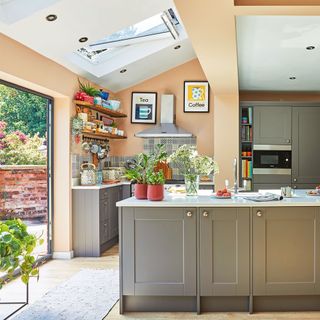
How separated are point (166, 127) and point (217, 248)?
3.61 metres

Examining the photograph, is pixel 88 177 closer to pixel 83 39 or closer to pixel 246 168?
pixel 83 39

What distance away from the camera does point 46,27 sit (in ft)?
12.3

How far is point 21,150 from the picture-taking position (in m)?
4.28

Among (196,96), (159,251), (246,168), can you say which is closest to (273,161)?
(246,168)

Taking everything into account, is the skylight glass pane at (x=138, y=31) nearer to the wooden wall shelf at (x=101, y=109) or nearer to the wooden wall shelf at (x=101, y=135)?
the wooden wall shelf at (x=101, y=109)

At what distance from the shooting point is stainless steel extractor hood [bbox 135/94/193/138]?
6.33 meters

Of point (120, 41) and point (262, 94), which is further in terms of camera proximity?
point (262, 94)

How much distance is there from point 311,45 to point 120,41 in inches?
101

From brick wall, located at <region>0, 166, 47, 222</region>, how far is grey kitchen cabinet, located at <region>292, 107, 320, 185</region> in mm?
4131

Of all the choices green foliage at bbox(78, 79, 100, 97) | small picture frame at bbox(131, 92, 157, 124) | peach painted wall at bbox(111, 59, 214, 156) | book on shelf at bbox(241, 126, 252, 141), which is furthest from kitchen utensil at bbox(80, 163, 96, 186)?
book on shelf at bbox(241, 126, 252, 141)

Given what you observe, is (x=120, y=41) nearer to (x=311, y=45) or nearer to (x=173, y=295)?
(x=311, y=45)

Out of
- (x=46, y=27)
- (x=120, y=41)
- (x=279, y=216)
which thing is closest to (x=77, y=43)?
(x=46, y=27)

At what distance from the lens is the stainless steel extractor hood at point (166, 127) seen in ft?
20.8

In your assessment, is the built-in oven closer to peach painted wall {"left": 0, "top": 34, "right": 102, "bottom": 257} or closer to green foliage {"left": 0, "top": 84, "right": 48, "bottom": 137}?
peach painted wall {"left": 0, "top": 34, "right": 102, "bottom": 257}
